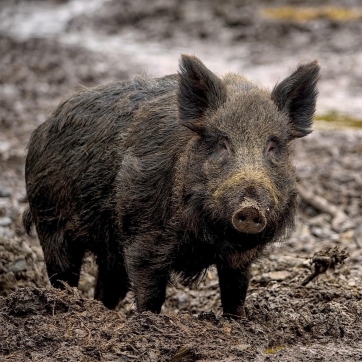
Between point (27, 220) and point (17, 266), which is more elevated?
point (27, 220)

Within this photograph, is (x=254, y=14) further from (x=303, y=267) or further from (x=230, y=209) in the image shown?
(x=230, y=209)

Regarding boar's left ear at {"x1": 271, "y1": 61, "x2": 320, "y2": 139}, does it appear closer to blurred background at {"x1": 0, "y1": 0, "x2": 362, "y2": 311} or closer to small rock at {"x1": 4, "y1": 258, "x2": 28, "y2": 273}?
blurred background at {"x1": 0, "y1": 0, "x2": 362, "y2": 311}

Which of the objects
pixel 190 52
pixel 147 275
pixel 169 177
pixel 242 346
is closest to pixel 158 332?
pixel 242 346

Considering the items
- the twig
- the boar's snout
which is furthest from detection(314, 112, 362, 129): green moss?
the boar's snout

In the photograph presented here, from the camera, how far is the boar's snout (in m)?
5.79

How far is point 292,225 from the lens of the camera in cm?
678

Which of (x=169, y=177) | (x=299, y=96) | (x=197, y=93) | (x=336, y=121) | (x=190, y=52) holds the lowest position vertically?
(x=169, y=177)

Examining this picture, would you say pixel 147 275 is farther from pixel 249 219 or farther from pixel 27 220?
pixel 27 220

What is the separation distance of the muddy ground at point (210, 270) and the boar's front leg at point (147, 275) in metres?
0.39

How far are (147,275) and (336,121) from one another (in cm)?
1028

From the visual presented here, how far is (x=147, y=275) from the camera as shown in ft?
22.5

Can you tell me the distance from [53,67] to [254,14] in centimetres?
850

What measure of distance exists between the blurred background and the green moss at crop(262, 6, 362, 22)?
0.04 m

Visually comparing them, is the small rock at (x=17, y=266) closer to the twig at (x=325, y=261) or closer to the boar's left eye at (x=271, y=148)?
the twig at (x=325, y=261)
